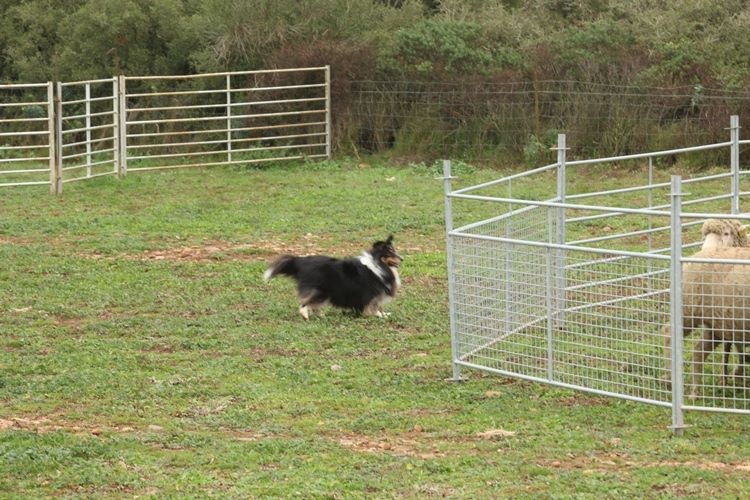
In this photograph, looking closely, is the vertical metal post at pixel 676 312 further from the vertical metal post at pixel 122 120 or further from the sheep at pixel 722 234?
the vertical metal post at pixel 122 120

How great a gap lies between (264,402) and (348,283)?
114 inches

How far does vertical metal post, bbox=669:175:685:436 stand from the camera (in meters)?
7.30

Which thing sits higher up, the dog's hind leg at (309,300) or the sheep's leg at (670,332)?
the sheep's leg at (670,332)

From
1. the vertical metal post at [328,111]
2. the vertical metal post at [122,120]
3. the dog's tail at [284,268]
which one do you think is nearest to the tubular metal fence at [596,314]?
the dog's tail at [284,268]

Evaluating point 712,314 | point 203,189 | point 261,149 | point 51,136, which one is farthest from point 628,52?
point 712,314

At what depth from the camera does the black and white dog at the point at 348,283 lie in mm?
11078

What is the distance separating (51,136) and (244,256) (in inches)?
226

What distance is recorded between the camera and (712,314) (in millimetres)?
7863

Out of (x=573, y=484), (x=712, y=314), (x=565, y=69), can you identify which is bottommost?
(x=573, y=484)

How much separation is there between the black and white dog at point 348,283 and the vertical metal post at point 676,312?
4.05 meters

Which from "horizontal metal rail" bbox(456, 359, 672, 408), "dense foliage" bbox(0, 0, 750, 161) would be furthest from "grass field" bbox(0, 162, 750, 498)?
"dense foliage" bbox(0, 0, 750, 161)

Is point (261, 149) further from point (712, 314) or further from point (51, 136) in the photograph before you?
point (712, 314)

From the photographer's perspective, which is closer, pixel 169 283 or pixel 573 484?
pixel 573 484

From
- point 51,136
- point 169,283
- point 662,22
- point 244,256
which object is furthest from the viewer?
point 662,22
